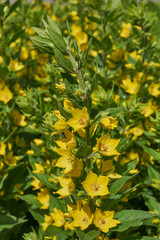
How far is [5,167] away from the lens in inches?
107

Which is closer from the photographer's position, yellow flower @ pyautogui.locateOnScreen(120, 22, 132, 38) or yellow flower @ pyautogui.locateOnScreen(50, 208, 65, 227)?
yellow flower @ pyautogui.locateOnScreen(50, 208, 65, 227)

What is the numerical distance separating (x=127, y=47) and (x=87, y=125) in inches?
81.3

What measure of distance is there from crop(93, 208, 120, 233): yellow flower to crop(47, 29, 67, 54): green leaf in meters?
0.94

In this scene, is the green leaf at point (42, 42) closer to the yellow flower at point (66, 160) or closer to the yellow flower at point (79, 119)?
the yellow flower at point (79, 119)

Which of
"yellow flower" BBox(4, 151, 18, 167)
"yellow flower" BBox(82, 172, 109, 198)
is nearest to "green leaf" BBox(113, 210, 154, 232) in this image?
"yellow flower" BBox(82, 172, 109, 198)

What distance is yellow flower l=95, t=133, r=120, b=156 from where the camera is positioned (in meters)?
1.59

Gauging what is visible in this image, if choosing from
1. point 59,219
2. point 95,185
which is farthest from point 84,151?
point 59,219

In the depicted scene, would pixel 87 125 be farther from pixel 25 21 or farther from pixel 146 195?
pixel 25 21

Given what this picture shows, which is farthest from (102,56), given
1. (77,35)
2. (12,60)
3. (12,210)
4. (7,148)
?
(12,210)

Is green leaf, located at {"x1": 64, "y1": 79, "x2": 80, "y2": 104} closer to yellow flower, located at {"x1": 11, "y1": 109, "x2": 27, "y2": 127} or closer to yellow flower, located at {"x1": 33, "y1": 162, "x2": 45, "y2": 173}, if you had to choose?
yellow flower, located at {"x1": 33, "y1": 162, "x2": 45, "y2": 173}

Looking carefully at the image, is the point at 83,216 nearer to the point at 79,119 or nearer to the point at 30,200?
the point at 79,119

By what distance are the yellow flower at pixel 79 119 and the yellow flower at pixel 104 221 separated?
1.81ft

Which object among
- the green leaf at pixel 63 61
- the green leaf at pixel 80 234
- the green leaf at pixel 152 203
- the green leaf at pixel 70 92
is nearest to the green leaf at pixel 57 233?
the green leaf at pixel 80 234

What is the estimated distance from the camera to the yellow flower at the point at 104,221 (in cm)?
168
